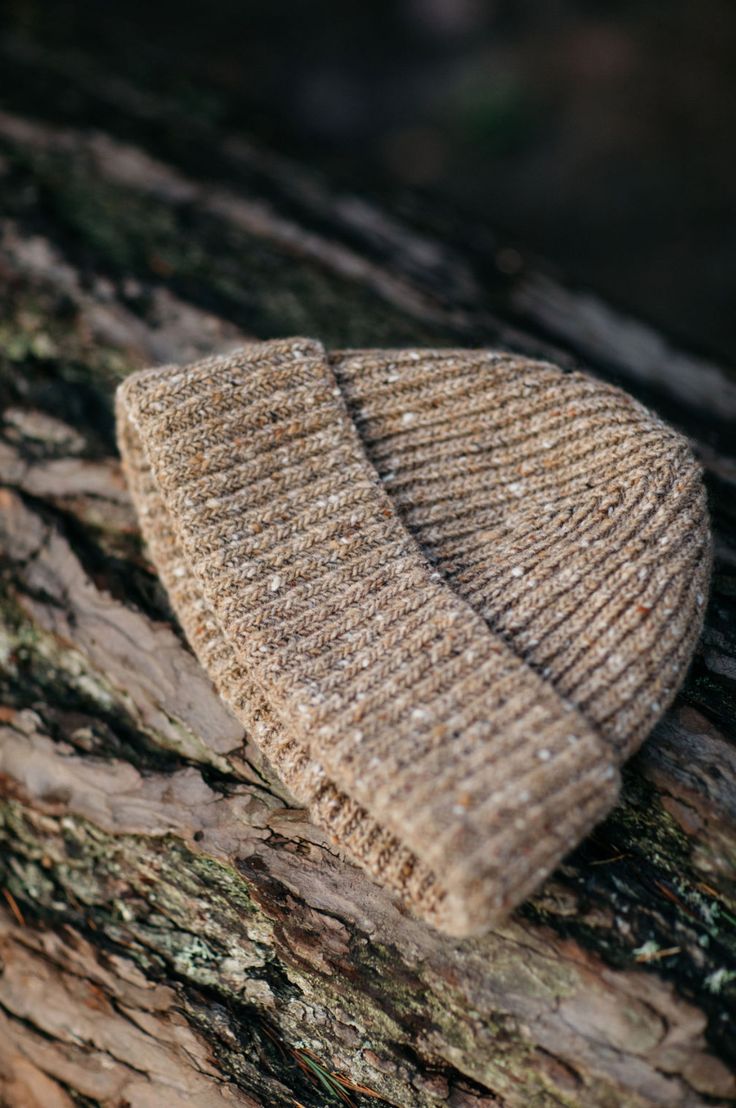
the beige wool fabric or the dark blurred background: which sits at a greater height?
the dark blurred background

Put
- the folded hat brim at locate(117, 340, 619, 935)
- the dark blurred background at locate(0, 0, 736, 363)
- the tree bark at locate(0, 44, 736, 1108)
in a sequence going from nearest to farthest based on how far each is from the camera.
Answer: the folded hat brim at locate(117, 340, 619, 935), the tree bark at locate(0, 44, 736, 1108), the dark blurred background at locate(0, 0, 736, 363)

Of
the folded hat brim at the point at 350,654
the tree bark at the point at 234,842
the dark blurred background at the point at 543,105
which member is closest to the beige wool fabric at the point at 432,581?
the folded hat brim at the point at 350,654

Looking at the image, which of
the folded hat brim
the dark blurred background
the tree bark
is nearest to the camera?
the folded hat brim

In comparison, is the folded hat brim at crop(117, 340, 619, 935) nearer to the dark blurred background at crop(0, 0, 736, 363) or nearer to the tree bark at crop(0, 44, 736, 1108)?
the tree bark at crop(0, 44, 736, 1108)

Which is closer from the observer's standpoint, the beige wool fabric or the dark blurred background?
the beige wool fabric

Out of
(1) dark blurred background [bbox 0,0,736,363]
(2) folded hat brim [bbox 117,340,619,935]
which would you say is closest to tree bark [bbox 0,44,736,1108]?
(2) folded hat brim [bbox 117,340,619,935]

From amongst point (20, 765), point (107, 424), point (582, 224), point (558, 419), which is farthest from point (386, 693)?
point (582, 224)

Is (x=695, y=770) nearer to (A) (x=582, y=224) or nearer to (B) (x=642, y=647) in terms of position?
(B) (x=642, y=647)
